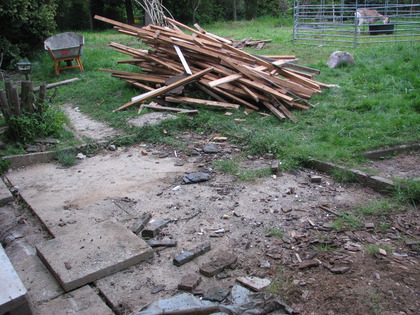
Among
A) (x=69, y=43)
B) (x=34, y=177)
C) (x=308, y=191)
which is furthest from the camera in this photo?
(x=69, y=43)

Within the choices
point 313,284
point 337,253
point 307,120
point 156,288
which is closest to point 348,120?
point 307,120

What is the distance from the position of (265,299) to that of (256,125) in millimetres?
4568

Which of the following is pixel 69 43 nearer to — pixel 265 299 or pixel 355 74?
pixel 355 74

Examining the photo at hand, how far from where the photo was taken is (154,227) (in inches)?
168

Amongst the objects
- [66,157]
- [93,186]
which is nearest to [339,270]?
[93,186]

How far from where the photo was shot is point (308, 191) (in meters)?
5.09

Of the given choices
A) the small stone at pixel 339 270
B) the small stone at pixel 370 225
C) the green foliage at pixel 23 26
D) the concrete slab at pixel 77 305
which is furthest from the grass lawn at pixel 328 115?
the concrete slab at pixel 77 305

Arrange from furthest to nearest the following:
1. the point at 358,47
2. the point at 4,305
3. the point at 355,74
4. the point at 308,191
A: 1. the point at 358,47
2. the point at 355,74
3. the point at 308,191
4. the point at 4,305

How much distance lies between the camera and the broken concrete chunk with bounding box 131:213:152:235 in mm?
4261

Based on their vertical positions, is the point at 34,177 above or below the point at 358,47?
below

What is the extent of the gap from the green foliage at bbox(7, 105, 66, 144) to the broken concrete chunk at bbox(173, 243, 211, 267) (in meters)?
4.22

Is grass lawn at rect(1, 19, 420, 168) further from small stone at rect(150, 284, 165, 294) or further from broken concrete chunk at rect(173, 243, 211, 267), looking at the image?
small stone at rect(150, 284, 165, 294)

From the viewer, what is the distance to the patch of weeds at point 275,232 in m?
4.08

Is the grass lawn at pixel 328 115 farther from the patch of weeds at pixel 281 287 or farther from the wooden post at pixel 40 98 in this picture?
the patch of weeds at pixel 281 287
